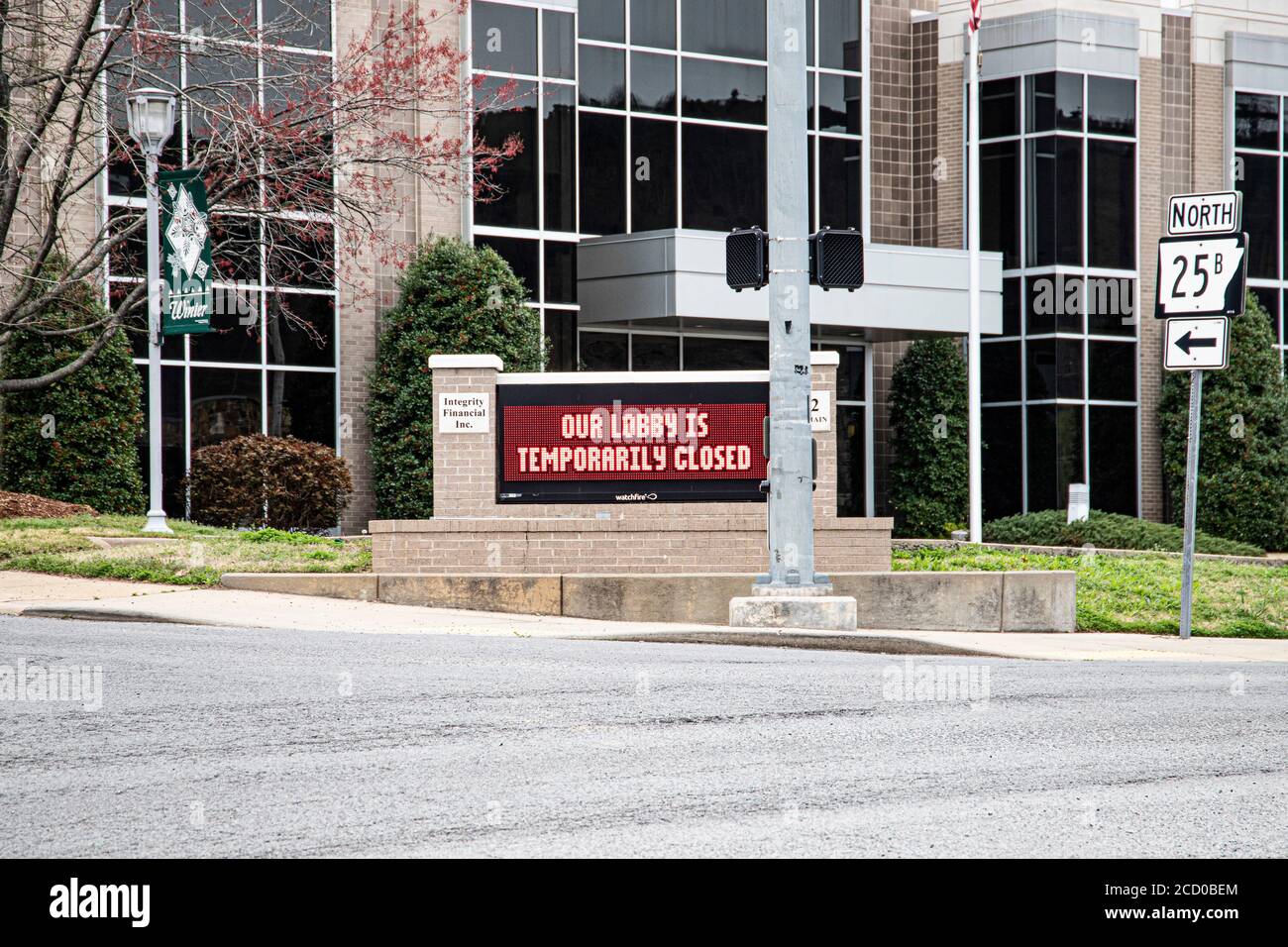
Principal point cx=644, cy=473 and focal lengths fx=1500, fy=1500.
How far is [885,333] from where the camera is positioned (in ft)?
95.2

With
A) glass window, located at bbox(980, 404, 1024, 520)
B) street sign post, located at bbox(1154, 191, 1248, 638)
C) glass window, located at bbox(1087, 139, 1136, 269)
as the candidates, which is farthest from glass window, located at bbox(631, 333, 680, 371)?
street sign post, located at bbox(1154, 191, 1248, 638)

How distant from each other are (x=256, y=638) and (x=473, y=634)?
1.86m

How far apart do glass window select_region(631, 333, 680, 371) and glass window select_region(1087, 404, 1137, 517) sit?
8.45 metres

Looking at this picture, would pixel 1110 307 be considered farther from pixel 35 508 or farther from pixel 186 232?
pixel 35 508

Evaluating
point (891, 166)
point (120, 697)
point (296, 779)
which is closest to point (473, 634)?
Answer: point (120, 697)

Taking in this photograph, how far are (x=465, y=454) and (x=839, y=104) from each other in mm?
16450

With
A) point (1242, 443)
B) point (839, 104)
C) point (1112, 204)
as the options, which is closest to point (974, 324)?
point (1112, 204)

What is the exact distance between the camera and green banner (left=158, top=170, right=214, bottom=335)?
17719 millimetres

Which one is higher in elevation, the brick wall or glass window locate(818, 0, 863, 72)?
glass window locate(818, 0, 863, 72)

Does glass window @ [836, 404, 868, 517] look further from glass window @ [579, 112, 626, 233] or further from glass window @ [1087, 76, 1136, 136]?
glass window @ [1087, 76, 1136, 136]

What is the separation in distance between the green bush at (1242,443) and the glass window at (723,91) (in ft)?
32.7

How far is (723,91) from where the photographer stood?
2916 cm

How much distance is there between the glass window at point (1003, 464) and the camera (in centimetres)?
2986

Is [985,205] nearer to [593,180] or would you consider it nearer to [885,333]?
[885,333]
